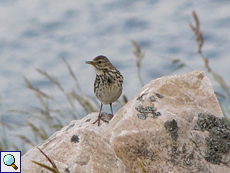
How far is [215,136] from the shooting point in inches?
159

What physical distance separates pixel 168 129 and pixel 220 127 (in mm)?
594

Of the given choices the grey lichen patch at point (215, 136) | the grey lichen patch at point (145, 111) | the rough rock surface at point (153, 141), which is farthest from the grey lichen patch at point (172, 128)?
the grey lichen patch at point (215, 136)

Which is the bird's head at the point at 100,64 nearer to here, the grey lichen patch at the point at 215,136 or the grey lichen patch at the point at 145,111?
the grey lichen patch at the point at 145,111

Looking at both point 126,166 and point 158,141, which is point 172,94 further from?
point 126,166

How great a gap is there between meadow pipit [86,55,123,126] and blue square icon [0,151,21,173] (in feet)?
7.01

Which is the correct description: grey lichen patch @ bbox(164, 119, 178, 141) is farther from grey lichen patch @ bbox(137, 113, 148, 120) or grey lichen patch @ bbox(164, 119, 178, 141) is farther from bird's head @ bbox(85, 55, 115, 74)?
bird's head @ bbox(85, 55, 115, 74)

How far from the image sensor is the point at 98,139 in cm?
368

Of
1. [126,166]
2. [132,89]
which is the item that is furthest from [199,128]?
[132,89]

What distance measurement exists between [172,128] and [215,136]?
463 millimetres

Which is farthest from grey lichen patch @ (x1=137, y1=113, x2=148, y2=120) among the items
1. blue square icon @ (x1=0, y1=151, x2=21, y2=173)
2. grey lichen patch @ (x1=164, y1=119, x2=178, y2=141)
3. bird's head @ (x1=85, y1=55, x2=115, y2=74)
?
bird's head @ (x1=85, y1=55, x2=115, y2=74)

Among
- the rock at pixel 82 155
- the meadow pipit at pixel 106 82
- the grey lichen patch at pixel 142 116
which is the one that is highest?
the meadow pipit at pixel 106 82

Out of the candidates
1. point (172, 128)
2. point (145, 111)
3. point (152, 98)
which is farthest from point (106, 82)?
point (172, 128)

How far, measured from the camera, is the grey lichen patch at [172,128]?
4000mm

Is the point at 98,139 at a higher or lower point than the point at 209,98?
lower
